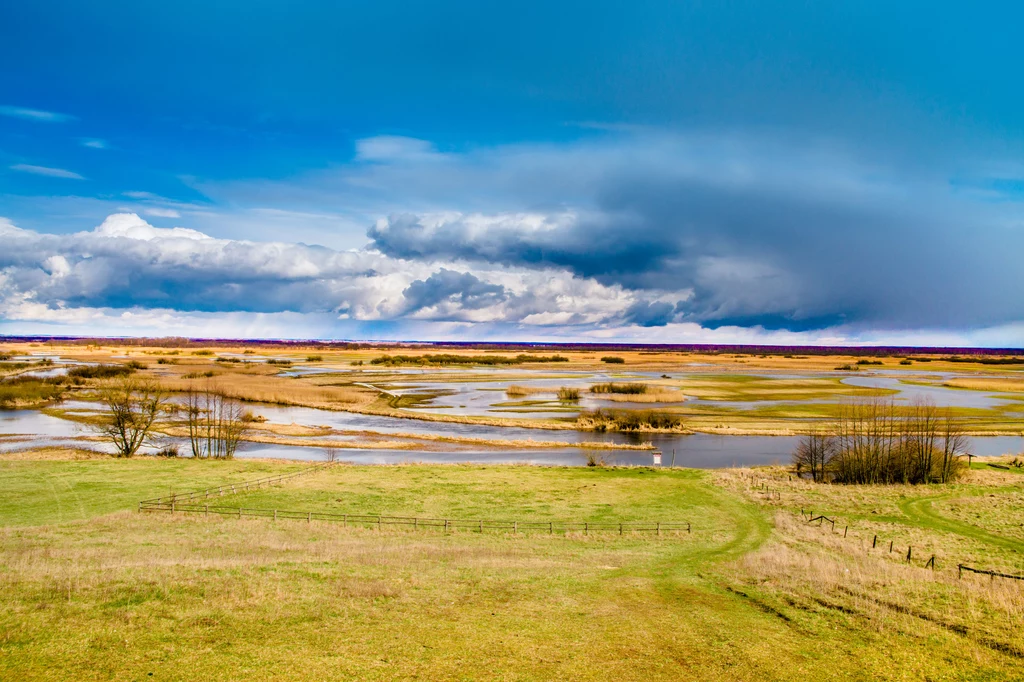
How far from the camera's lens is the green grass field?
16625mm

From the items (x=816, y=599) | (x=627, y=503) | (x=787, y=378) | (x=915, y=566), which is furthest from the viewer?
(x=787, y=378)

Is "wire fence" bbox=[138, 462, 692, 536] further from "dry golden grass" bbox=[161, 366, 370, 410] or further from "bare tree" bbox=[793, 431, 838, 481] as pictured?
"dry golden grass" bbox=[161, 366, 370, 410]

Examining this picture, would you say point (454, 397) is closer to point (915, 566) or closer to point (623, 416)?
point (623, 416)

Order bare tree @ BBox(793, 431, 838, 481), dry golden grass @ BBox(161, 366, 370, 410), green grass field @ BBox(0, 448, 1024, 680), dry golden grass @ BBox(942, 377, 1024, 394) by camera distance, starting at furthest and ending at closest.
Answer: dry golden grass @ BBox(942, 377, 1024, 394)
dry golden grass @ BBox(161, 366, 370, 410)
bare tree @ BBox(793, 431, 838, 481)
green grass field @ BBox(0, 448, 1024, 680)

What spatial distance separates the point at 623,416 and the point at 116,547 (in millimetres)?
56504

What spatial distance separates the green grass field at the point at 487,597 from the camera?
54.5ft

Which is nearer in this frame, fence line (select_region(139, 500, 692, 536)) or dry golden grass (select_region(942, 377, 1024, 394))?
fence line (select_region(139, 500, 692, 536))

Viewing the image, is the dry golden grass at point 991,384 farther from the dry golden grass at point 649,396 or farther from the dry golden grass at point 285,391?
the dry golden grass at point 285,391

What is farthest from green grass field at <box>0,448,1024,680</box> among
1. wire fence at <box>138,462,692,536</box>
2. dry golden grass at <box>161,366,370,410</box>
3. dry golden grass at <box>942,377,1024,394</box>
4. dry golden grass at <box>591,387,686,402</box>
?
dry golden grass at <box>942,377,1024,394</box>

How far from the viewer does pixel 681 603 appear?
71.2 ft

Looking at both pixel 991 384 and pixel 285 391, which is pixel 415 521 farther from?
pixel 991 384

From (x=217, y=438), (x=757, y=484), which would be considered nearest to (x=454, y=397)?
(x=217, y=438)

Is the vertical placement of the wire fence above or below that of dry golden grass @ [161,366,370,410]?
below

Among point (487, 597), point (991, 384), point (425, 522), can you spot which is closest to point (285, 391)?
point (425, 522)
